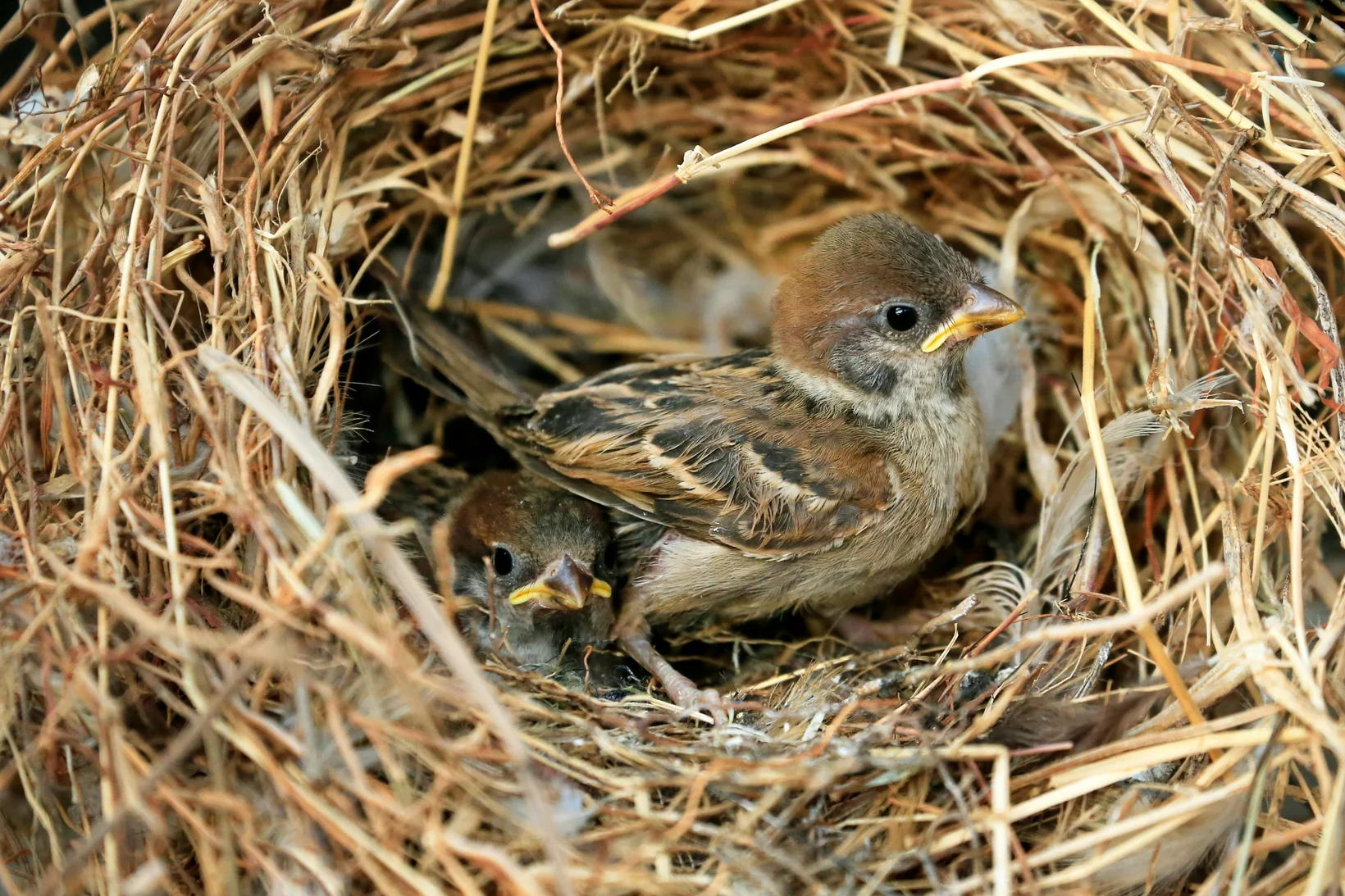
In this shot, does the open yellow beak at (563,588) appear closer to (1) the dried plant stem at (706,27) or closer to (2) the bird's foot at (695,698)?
(2) the bird's foot at (695,698)

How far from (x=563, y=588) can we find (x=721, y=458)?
1.55 ft

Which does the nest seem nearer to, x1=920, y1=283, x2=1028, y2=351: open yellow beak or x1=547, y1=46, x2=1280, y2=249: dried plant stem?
x1=547, y1=46, x2=1280, y2=249: dried plant stem

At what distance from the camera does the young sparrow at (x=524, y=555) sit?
2.42 meters

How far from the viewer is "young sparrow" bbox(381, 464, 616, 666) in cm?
242

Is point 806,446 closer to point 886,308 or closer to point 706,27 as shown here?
point 886,308

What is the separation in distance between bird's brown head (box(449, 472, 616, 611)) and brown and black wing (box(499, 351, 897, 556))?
0.27 ft

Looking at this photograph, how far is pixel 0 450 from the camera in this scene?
2.07 meters

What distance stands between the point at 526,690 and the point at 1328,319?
5.95 feet

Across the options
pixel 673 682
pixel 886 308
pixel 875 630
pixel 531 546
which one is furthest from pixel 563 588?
pixel 886 308

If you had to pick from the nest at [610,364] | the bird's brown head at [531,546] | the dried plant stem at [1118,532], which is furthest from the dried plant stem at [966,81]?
the bird's brown head at [531,546]

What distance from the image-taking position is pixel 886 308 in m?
2.57

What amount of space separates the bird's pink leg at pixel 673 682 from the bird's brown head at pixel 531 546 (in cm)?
18

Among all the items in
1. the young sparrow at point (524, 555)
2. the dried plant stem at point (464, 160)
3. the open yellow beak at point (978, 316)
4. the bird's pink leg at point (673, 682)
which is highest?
the dried plant stem at point (464, 160)

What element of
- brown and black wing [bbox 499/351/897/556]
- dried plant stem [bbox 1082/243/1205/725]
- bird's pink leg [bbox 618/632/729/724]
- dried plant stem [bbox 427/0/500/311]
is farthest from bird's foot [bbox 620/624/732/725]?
dried plant stem [bbox 427/0/500/311]
